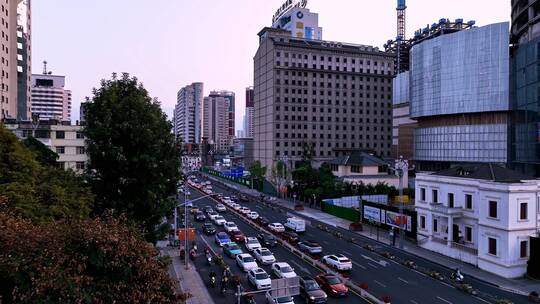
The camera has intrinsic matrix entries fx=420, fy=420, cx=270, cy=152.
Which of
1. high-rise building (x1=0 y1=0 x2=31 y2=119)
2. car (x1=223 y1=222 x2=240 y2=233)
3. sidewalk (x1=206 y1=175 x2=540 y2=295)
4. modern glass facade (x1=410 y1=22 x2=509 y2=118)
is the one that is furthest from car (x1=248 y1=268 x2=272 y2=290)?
modern glass facade (x1=410 y1=22 x2=509 y2=118)

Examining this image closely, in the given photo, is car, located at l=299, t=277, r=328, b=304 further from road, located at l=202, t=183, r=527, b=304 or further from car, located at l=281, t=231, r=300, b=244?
car, located at l=281, t=231, r=300, b=244

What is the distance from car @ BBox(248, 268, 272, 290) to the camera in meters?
31.7

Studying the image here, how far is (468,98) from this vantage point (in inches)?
4375

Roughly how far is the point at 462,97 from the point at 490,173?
79605 millimetres

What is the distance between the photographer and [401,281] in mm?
35031

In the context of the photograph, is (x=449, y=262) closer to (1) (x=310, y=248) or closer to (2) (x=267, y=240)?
(1) (x=310, y=248)

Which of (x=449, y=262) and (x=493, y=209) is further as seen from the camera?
(x=449, y=262)

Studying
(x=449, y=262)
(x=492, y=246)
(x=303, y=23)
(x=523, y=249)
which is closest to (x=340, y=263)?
(x=449, y=262)

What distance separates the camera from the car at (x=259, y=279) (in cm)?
3170

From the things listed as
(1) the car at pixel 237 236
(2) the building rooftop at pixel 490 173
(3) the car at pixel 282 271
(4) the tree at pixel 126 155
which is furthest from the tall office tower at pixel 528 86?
(4) the tree at pixel 126 155

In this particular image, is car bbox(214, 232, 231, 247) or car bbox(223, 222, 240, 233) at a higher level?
car bbox(223, 222, 240, 233)

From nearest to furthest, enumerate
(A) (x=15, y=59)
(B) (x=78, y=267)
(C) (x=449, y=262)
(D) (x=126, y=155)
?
(B) (x=78, y=267) < (D) (x=126, y=155) < (C) (x=449, y=262) < (A) (x=15, y=59)

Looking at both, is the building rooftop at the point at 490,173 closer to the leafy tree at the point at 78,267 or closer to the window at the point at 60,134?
the leafy tree at the point at 78,267

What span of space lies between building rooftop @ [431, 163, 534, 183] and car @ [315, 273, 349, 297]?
18858 millimetres
